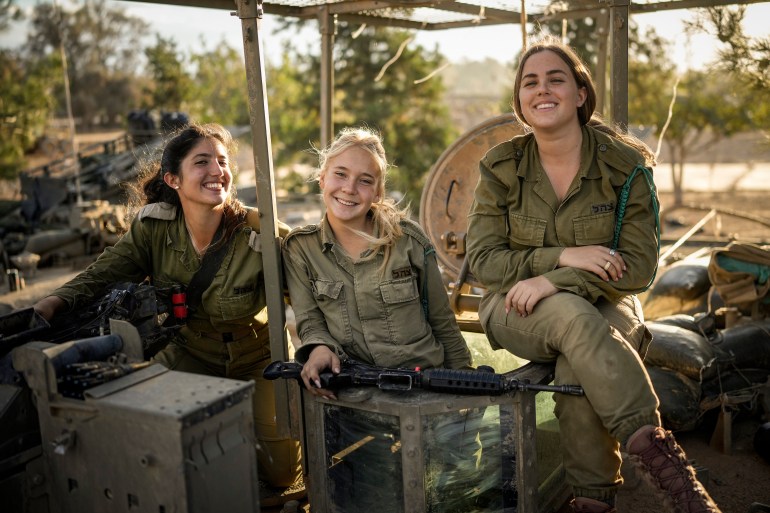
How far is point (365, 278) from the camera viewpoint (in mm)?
3281

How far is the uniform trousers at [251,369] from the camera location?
398 centimetres

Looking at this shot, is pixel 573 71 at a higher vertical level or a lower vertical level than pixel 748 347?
higher

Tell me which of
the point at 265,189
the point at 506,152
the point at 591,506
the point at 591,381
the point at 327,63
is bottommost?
the point at 591,506

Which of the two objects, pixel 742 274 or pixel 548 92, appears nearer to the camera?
pixel 548 92

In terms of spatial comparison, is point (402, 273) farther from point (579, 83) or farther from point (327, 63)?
point (327, 63)

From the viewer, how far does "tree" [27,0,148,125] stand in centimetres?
4150

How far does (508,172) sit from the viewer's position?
3.40 m

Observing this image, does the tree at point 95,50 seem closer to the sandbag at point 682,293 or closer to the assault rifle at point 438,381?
the sandbag at point 682,293

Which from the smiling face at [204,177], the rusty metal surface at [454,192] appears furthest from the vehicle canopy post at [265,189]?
the rusty metal surface at [454,192]

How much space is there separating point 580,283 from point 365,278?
91 cm

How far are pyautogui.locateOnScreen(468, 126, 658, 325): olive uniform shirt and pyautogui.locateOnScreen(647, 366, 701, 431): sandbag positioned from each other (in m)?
1.35

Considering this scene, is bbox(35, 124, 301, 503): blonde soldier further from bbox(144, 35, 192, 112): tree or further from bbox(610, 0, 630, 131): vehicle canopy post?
bbox(144, 35, 192, 112): tree

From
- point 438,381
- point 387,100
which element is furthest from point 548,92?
point 387,100

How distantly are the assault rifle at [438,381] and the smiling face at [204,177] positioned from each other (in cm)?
111
